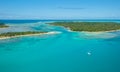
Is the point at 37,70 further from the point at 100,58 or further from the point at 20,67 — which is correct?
the point at 100,58

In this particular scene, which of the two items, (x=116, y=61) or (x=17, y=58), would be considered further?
(x=17, y=58)

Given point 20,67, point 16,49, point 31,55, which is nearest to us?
point 20,67

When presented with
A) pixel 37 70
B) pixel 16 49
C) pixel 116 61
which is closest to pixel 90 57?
pixel 116 61

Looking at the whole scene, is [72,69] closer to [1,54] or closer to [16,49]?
[1,54]

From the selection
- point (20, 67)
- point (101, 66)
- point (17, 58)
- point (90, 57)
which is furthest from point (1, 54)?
point (101, 66)

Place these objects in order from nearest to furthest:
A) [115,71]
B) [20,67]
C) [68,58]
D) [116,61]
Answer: [115,71] < [20,67] < [116,61] < [68,58]

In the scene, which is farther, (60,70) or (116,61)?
(116,61)

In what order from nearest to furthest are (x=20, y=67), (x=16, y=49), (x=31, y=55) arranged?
1. (x=20, y=67)
2. (x=31, y=55)
3. (x=16, y=49)

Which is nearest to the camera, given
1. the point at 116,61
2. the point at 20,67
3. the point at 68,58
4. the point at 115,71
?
the point at 115,71
